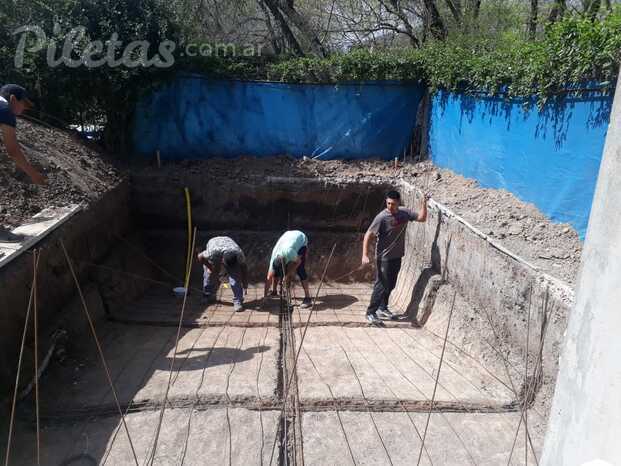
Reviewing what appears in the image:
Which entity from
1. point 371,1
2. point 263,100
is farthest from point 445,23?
point 263,100

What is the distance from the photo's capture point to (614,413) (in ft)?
4.81

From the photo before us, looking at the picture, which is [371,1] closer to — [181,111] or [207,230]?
[181,111]

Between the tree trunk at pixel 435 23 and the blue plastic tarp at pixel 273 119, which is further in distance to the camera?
the tree trunk at pixel 435 23

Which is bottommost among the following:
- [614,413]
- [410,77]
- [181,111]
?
[614,413]

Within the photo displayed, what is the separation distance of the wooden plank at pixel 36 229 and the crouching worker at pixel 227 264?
188 centimetres

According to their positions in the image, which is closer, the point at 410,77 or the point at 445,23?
the point at 410,77

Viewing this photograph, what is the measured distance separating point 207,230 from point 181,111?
261 cm

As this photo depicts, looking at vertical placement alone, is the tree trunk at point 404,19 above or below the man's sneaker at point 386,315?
above

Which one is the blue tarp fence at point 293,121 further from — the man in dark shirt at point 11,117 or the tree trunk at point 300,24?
the man in dark shirt at point 11,117

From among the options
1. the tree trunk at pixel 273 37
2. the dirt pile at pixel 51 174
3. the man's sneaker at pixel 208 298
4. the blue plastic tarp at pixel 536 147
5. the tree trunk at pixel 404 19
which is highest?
the tree trunk at pixel 404 19

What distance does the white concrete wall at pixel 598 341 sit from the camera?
4.78 ft

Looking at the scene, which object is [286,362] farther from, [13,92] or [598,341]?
[13,92]

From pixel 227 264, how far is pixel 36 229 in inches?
97.9

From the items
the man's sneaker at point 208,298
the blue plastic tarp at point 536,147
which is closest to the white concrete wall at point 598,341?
the blue plastic tarp at point 536,147
